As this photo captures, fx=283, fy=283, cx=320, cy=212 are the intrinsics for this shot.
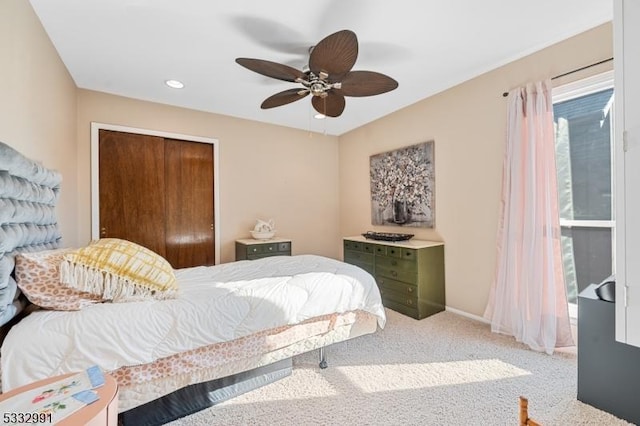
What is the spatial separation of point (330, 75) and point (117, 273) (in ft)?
6.22

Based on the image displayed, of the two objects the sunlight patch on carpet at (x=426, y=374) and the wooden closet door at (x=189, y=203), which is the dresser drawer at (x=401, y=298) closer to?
the sunlight patch on carpet at (x=426, y=374)

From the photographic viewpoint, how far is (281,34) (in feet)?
7.09

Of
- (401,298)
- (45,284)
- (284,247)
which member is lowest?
(401,298)

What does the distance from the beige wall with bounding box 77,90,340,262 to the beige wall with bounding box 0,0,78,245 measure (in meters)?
0.26

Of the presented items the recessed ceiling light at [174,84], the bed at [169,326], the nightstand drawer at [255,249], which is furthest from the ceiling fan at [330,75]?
the nightstand drawer at [255,249]

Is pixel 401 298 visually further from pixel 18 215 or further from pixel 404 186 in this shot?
pixel 18 215

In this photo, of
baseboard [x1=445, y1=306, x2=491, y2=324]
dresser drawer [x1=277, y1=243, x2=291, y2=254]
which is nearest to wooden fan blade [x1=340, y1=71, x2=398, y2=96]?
dresser drawer [x1=277, y1=243, x2=291, y2=254]

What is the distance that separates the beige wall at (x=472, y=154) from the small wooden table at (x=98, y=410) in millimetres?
3035

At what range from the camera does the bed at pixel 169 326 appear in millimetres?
1276

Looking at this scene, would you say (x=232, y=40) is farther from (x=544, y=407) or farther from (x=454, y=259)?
(x=544, y=407)

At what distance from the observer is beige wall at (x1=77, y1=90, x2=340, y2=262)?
10.3 feet

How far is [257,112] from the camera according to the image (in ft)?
12.7

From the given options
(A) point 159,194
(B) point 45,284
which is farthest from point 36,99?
(A) point 159,194

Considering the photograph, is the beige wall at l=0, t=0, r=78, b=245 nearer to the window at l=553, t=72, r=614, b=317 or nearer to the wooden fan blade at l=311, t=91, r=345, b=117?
the wooden fan blade at l=311, t=91, r=345, b=117
